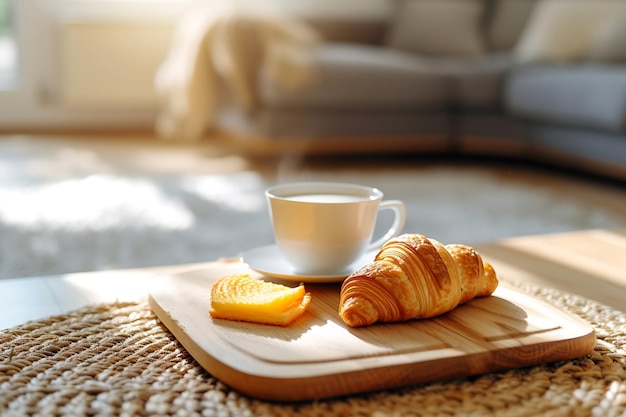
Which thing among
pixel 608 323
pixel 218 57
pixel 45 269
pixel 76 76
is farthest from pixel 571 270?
pixel 76 76

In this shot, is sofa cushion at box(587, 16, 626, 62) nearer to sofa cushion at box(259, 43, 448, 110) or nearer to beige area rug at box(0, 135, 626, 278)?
beige area rug at box(0, 135, 626, 278)

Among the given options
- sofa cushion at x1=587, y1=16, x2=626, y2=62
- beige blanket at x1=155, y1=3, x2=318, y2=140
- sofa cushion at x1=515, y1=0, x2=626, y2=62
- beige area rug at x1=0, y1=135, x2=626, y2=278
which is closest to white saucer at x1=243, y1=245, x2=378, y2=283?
beige area rug at x1=0, y1=135, x2=626, y2=278

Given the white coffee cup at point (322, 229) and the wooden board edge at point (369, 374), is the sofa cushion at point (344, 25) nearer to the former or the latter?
the white coffee cup at point (322, 229)

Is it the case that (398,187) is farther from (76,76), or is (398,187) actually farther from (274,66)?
(76,76)

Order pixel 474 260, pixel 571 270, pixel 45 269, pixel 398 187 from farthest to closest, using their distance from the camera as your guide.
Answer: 1. pixel 398 187
2. pixel 45 269
3. pixel 571 270
4. pixel 474 260

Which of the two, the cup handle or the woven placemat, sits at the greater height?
the cup handle

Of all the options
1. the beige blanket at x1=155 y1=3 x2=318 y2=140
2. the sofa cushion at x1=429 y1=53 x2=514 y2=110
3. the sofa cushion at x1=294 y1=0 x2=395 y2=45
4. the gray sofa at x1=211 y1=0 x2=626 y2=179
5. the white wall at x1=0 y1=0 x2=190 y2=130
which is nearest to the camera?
the gray sofa at x1=211 y1=0 x2=626 y2=179

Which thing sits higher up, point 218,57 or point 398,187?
point 218,57

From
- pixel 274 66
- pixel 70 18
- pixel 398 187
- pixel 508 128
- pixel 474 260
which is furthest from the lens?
pixel 70 18
